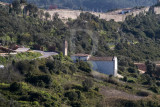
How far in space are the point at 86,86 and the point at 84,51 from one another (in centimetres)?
1239

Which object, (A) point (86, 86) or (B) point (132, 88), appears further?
(B) point (132, 88)

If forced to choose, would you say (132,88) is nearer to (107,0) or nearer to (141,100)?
(141,100)

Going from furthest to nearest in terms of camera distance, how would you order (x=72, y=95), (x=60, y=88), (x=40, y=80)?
(x=60, y=88) < (x=40, y=80) < (x=72, y=95)

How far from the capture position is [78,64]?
26.4 meters

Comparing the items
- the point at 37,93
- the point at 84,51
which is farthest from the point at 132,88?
the point at 84,51

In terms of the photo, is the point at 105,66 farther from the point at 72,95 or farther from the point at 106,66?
the point at 72,95

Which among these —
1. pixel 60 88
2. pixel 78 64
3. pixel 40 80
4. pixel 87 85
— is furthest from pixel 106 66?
pixel 40 80

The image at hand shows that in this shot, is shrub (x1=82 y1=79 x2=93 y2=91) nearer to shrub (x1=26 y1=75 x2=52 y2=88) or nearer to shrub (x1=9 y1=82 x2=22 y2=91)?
shrub (x1=26 y1=75 x2=52 y2=88)

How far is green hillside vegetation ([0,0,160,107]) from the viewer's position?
60.7ft

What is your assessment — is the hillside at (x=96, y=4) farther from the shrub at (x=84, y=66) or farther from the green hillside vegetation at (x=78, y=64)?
the shrub at (x=84, y=66)

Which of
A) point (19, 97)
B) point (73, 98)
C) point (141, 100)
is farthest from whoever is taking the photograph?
point (141, 100)

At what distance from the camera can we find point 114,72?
27.3 m

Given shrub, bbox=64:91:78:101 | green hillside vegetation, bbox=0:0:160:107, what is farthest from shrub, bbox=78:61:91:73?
shrub, bbox=64:91:78:101

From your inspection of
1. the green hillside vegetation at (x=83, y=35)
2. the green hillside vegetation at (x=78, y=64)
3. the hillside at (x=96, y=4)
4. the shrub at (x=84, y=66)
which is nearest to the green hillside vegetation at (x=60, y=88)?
the green hillside vegetation at (x=78, y=64)
